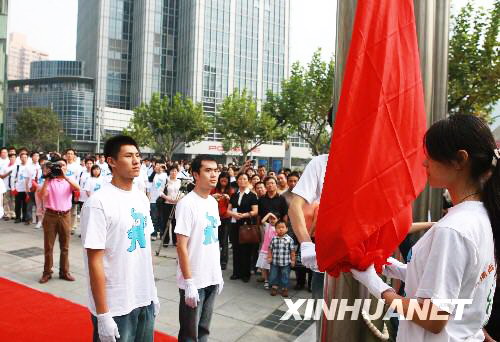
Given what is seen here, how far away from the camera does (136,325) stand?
8.66 ft

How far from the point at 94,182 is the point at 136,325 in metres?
6.76

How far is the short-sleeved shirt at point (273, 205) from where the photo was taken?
646 centimetres

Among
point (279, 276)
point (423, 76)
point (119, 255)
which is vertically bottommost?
point (279, 276)

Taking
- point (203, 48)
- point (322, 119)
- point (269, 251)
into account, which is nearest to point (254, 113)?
point (322, 119)

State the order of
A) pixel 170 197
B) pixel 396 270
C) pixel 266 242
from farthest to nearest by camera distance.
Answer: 1. pixel 170 197
2. pixel 266 242
3. pixel 396 270

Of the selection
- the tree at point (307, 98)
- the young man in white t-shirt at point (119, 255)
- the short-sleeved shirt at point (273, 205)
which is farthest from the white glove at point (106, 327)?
the tree at point (307, 98)

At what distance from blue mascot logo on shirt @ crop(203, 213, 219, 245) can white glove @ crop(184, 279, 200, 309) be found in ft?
1.23

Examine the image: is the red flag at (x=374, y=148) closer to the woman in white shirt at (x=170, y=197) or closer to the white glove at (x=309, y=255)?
the white glove at (x=309, y=255)

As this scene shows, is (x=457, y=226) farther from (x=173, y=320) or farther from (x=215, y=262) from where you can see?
(x=173, y=320)

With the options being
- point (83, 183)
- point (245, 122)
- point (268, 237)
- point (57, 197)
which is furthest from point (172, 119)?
point (268, 237)

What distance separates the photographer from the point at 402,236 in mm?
1855

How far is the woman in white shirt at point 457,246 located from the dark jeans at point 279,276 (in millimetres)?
4389

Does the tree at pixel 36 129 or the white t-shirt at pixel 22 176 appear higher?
the tree at pixel 36 129

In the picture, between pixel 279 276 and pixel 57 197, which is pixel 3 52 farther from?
pixel 279 276
